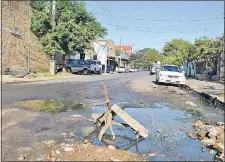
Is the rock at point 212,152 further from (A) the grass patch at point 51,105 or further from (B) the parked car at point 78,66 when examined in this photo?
(B) the parked car at point 78,66

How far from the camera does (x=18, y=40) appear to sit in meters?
31.3

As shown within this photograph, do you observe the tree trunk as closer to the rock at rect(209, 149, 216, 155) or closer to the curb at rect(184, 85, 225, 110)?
the curb at rect(184, 85, 225, 110)

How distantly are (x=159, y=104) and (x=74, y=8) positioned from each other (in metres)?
26.6

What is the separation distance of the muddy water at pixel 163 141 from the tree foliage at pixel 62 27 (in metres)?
Answer: 25.9

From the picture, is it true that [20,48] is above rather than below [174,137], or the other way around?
above

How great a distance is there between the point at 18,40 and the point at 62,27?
18.3ft

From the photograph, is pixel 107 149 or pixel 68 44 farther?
pixel 68 44

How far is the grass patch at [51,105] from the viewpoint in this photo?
1166 cm

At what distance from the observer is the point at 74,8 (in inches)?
1521

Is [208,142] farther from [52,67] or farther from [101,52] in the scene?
[101,52]

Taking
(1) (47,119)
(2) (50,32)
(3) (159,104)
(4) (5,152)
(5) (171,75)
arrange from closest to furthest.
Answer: (4) (5,152), (1) (47,119), (3) (159,104), (5) (171,75), (2) (50,32)

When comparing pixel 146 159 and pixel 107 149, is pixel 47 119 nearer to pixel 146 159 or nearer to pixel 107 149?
pixel 107 149

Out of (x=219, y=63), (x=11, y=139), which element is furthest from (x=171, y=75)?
(x=11, y=139)

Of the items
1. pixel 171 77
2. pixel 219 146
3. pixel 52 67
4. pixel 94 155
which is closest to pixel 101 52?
pixel 52 67
